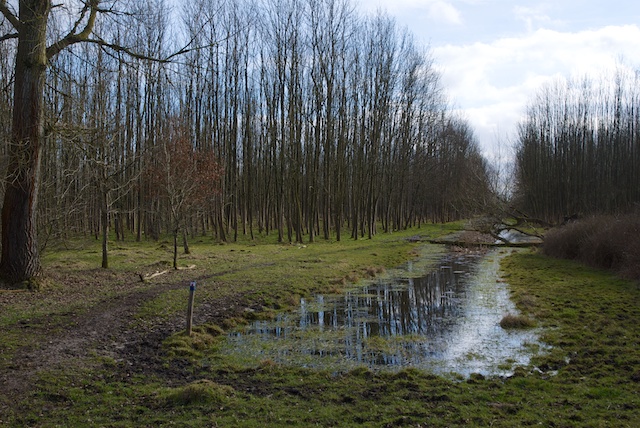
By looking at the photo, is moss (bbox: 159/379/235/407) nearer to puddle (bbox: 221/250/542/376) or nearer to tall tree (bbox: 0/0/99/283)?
puddle (bbox: 221/250/542/376)

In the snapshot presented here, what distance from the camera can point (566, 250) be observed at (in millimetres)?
23047

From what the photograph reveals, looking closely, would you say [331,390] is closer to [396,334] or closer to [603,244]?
[396,334]

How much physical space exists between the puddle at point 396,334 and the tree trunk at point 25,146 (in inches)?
244

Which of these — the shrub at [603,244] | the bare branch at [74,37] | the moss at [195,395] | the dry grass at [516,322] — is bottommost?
the dry grass at [516,322]

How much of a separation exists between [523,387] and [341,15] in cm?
3160

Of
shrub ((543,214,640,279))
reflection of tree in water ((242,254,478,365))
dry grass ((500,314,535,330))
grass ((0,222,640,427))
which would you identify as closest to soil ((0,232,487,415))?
grass ((0,222,640,427))

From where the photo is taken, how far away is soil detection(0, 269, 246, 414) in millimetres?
7379

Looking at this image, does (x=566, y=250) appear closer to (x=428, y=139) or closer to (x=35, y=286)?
(x=35, y=286)

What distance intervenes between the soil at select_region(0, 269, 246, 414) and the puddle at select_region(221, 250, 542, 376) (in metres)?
1.38

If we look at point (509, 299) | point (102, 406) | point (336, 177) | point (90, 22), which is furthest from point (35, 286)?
point (336, 177)

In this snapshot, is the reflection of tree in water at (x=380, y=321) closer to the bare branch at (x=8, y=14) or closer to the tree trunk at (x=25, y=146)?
the tree trunk at (x=25, y=146)

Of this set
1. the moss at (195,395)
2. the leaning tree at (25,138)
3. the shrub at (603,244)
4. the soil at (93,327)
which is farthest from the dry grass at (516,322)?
the leaning tree at (25,138)

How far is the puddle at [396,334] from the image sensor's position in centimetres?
858

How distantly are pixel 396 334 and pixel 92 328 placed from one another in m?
6.21
